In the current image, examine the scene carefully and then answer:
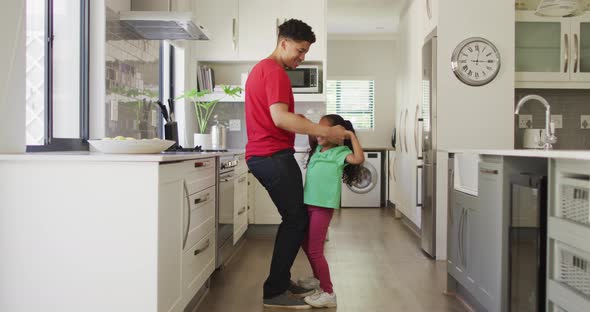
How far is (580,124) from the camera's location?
5039mm

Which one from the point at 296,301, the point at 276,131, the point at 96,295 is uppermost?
the point at 276,131

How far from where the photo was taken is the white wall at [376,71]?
865 cm

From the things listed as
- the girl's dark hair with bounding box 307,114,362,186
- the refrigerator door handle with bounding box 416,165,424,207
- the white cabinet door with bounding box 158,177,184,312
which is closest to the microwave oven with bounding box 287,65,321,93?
the refrigerator door handle with bounding box 416,165,424,207

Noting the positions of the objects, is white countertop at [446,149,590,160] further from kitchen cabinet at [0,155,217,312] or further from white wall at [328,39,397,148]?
white wall at [328,39,397,148]

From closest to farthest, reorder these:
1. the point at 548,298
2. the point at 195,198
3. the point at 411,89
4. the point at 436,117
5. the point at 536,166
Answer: the point at 548,298
the point at 536,166
the point at 195,198
the point at 436,117
the point at 411,89

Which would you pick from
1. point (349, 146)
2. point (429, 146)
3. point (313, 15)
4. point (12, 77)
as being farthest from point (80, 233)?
point (313, 15)

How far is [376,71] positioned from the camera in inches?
341

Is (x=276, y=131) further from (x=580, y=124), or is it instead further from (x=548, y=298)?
(x=580, y=124)

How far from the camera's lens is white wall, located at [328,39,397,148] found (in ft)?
28.4

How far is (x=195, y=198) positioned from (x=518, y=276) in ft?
4.86

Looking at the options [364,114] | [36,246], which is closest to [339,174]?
[36,246]

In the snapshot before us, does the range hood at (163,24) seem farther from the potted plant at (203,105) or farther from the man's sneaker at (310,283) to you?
the man's sneaker at (310,283)

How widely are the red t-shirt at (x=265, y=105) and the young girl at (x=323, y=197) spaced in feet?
0.86

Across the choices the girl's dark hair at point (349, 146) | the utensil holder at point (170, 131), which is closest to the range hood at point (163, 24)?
the utensil holder at point (170, 131)
